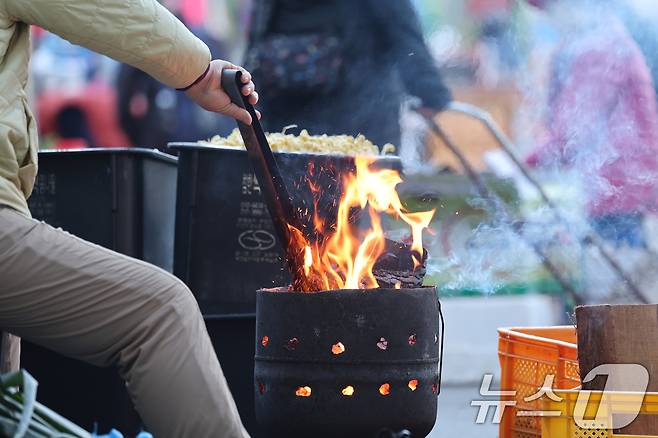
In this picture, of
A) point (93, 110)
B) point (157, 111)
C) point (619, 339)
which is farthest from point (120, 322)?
point (93, 110)

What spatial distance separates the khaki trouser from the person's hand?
633 mm

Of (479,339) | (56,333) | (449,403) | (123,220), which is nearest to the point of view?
(56,333)

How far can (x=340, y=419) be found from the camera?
3.74m

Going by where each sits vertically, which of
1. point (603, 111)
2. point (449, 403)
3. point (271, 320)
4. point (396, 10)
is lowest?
point (449, 403)

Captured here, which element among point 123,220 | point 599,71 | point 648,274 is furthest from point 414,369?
point 648,274

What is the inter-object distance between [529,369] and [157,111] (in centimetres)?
1014

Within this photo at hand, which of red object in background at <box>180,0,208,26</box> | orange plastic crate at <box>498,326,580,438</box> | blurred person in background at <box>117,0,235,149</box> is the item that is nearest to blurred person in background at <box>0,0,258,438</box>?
orange plastic crate at <box>498,326,580,438</box>

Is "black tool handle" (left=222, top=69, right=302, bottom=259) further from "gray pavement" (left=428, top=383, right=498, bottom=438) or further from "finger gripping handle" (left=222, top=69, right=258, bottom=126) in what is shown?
"gray pavement" (left=428, top=383, right=498, bottom=438)

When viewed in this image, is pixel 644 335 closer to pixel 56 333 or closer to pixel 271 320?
pixel 271 320

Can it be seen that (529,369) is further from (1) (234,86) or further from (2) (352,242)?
(1) (234,86)

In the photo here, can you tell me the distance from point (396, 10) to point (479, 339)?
2798mm

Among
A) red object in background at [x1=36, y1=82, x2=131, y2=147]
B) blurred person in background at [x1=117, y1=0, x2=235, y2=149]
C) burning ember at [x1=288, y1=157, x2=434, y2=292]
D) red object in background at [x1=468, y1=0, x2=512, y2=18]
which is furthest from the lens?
red object in background at [x1=36, y1=82, x2=131, y2=147]

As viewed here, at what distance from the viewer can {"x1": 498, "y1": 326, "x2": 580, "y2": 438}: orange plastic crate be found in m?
4.18

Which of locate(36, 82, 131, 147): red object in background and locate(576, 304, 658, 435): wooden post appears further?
locate(36, 82, 131, 147): red object in background
